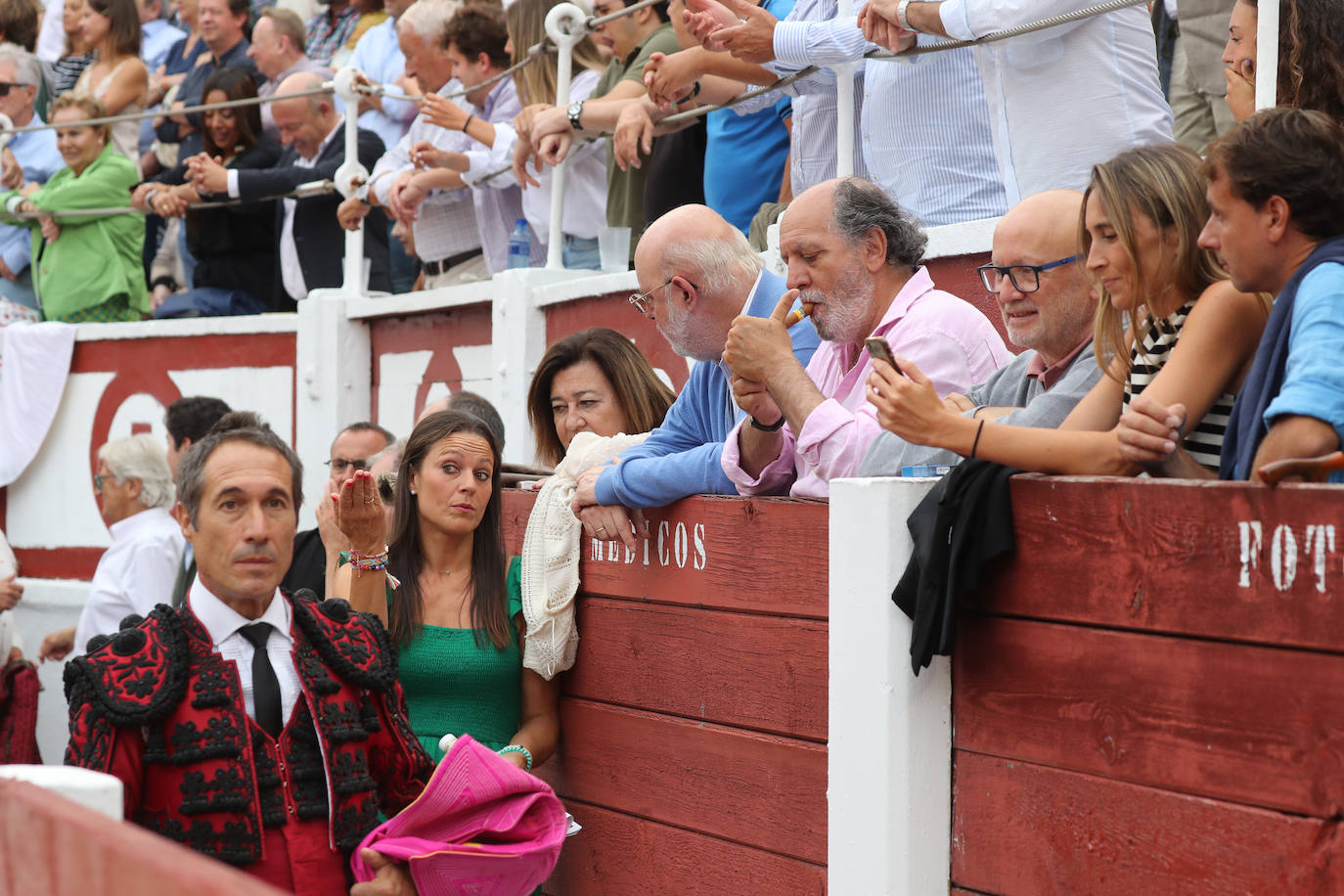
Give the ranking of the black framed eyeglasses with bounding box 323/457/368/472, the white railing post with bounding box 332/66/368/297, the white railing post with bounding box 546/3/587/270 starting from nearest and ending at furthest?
the black framed eyeglasses with bounding box 323/457/368/472
the white railing post with bounding box 546/3/587/270
the white railing post with bounding box 332/66/368/297

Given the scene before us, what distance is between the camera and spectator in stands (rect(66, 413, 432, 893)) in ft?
9.07

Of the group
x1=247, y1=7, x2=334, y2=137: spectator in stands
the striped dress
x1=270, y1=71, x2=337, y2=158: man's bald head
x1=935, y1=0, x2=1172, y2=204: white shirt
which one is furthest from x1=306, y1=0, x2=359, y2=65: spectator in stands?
the striped dress

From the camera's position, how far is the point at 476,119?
6305 millimetres

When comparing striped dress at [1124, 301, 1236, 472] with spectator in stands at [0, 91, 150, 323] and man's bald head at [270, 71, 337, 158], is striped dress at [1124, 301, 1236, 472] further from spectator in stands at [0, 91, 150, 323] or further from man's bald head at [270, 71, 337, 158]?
spectator in stands at [0, 91, 150, 323]

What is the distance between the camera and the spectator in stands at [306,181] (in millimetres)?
7664

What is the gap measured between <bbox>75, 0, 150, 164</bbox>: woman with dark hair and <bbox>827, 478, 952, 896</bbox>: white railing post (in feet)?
25.2

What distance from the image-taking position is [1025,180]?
13.2 feet

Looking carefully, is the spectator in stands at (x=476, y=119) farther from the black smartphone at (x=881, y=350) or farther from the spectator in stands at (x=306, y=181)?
the black smartphone at (x=881, y=350)

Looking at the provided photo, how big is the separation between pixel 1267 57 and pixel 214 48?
721cm

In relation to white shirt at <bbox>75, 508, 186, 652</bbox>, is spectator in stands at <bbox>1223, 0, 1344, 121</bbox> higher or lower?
higher

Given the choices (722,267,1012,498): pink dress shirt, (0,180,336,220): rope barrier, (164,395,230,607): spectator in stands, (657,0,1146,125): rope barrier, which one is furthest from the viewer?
(0,180,336,220): rope barrier

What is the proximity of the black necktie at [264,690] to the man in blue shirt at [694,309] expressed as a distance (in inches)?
34.5

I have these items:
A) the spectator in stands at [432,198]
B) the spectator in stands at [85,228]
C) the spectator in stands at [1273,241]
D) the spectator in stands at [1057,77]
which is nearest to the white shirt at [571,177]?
the spectator in stands at [432,198]

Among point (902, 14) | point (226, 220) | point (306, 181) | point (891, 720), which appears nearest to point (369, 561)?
point (891, 720)
